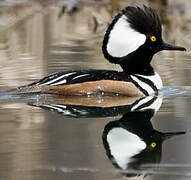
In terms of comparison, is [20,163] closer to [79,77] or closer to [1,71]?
[79,77]

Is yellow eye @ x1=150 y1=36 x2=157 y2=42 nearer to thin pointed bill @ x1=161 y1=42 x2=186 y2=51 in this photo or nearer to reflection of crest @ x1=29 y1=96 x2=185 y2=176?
thin pointed bill @ x1=161 y1=42 x2=186 y2=51

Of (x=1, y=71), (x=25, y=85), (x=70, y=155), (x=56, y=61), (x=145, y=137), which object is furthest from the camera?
(x=56, y=61)

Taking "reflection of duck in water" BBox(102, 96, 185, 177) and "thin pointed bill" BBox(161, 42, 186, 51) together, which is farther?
"thin pointed bill" BBox(161, 42, 186, 51)

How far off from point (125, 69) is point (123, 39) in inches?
16.4

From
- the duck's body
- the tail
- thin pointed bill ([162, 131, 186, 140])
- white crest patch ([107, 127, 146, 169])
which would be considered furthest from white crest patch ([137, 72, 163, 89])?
thin pointed bill ([162, 131, 186, 140])

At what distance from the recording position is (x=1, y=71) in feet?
36.6

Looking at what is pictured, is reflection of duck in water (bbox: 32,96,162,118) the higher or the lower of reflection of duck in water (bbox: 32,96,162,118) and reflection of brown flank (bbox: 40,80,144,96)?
the lower

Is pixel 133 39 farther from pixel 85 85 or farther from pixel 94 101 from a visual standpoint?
pixel 94 101

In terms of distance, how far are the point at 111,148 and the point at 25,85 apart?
3331mm

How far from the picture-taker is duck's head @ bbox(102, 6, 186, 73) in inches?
380

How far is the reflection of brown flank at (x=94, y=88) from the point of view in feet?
31.5

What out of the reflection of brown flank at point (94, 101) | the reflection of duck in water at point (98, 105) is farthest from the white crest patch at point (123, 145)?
the reflection of brown flank at point (94, 101)

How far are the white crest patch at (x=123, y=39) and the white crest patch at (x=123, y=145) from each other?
1971 mm

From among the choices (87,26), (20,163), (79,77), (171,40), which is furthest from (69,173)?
(87,26)
